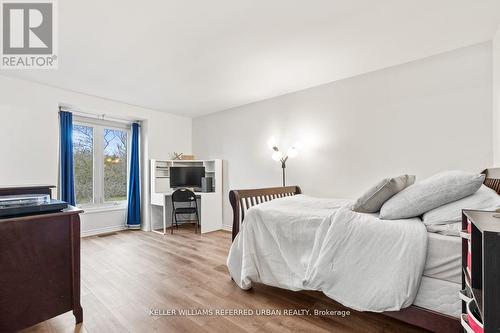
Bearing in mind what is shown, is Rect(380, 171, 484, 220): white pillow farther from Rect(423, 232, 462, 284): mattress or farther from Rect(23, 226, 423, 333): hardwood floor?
Rect(23, 226, 423, 333): hardwood floor

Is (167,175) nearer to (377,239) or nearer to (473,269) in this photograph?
(377,239)

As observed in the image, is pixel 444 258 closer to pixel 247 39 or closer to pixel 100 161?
pixel 247 39

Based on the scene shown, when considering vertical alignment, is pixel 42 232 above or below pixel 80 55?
below

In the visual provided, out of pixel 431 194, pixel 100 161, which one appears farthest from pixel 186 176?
pixel 431 194

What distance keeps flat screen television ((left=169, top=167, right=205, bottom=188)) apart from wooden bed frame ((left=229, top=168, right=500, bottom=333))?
2253 mm

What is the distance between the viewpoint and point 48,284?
1509 mm

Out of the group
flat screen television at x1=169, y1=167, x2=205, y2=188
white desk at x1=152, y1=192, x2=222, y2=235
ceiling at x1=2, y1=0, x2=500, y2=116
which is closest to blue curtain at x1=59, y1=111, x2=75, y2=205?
ceiling at x1=2, y1=0, x2=500, y2=116

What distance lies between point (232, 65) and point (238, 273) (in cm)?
227

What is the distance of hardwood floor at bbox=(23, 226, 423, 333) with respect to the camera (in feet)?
5.28

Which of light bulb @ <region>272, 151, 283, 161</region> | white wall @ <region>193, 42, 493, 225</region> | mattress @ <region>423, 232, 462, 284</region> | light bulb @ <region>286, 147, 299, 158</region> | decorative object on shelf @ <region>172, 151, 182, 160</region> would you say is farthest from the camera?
decorative object on shelf @ <region>172, 151, 182, 160</region>

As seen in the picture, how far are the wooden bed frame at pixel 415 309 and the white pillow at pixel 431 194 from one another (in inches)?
17.1

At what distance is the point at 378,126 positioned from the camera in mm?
2873

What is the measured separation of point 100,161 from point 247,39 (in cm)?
364

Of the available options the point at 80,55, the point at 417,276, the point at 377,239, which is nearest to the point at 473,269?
the point at 417,276
